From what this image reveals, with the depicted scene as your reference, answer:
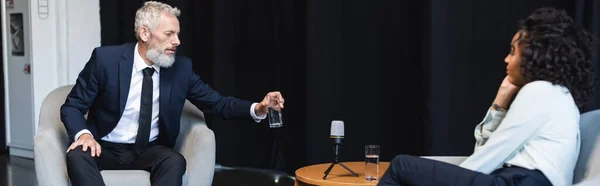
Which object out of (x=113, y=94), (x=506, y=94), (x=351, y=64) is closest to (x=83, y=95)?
(x=113, y=94)

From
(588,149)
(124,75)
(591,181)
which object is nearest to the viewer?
(591,181)

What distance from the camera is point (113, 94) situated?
11.6 feet

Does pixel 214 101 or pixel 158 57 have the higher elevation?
pixel 158 57

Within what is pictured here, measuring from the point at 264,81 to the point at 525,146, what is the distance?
293 cm

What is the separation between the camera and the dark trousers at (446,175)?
2492 mm

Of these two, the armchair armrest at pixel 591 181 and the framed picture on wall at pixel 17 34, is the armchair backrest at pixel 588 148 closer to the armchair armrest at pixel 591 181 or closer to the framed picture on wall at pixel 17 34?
the armchair armrest at pixel 591 181

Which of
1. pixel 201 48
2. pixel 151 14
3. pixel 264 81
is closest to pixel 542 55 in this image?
pixel 151 14

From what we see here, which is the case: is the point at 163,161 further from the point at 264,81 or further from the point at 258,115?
the point at 264,81

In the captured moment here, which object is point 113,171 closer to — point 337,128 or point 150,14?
point 150,14

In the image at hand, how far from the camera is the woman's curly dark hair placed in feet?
A: 8.27

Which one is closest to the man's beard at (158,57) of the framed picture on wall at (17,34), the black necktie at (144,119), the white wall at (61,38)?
the black necktie at (144,119)

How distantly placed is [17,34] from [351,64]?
3331 mm

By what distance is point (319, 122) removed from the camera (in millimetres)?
4742

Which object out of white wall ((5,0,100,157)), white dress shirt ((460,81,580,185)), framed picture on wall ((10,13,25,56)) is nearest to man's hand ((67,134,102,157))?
white dress shirt ((460,81,580,185))
